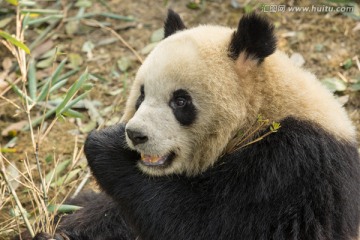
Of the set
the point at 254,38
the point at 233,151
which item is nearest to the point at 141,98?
the point at 233,151

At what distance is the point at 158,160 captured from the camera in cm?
457

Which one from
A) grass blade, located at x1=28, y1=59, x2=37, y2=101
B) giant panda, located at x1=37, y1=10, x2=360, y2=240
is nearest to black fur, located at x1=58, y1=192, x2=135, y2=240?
giant panda, located at x1=37, y1=10, x2=360, y2=240

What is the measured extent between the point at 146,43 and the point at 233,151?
397 cm

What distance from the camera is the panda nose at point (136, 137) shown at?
4273 millimetres

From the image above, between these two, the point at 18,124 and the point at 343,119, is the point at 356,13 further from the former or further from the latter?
the point at 18,124

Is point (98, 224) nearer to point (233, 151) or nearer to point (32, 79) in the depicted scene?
point (233, 151)

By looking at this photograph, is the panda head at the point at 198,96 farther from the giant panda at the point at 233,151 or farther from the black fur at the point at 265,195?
the black fur at the point at 265,195

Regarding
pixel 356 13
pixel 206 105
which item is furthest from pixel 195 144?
pixel 356 13

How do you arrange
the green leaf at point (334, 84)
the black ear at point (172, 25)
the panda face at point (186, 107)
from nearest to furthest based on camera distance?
the panda face at point (186, 107)
the black ear at point (172, 25)
the green leaf at point (334, 84)

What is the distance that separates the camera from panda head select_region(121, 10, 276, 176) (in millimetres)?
4477

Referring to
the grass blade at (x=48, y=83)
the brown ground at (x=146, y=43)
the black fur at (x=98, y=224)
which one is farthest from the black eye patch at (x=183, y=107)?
the brown ground at (x=146, y=43)

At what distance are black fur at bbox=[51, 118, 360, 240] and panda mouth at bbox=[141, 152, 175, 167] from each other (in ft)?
0.45

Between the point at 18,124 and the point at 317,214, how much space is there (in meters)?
4.17

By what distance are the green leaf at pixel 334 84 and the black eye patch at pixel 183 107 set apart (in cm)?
299
